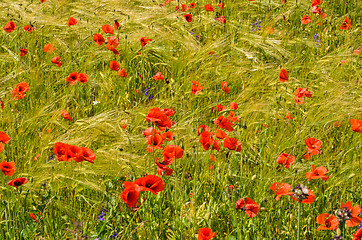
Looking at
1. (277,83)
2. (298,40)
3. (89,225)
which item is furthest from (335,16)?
(89,225)

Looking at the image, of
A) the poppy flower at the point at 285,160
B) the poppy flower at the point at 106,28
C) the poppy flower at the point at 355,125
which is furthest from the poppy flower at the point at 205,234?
the poppy flower at the point at 106,28

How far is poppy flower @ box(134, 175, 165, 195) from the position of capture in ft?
3.99

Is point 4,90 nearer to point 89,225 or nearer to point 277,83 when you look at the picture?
point 89,225

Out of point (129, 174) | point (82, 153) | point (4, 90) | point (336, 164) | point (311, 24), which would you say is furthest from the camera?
point (311, 24)

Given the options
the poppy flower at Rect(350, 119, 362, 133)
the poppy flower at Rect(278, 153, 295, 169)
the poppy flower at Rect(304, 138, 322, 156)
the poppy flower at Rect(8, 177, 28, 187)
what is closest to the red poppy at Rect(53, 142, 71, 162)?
the poppy flower at Rect(8, 177, 28, 187)

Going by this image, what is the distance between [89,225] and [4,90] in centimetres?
121

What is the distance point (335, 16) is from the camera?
11.5 feet

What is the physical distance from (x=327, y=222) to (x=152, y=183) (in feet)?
1.90

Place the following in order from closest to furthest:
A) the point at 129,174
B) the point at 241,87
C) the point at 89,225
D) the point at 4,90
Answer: the point at 89,225 → the point at 129,174 → the point at 4,90 → the point at 241,87

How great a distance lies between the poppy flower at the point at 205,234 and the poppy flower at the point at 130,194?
0.70ft

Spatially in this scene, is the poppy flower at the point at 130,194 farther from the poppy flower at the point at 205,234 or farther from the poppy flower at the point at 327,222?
the poppy flower at the point at 327,222

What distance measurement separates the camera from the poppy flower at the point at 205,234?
1189 millimetres

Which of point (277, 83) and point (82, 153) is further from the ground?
point (82, 153)

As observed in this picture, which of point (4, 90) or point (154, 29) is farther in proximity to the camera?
point (154, 29)
